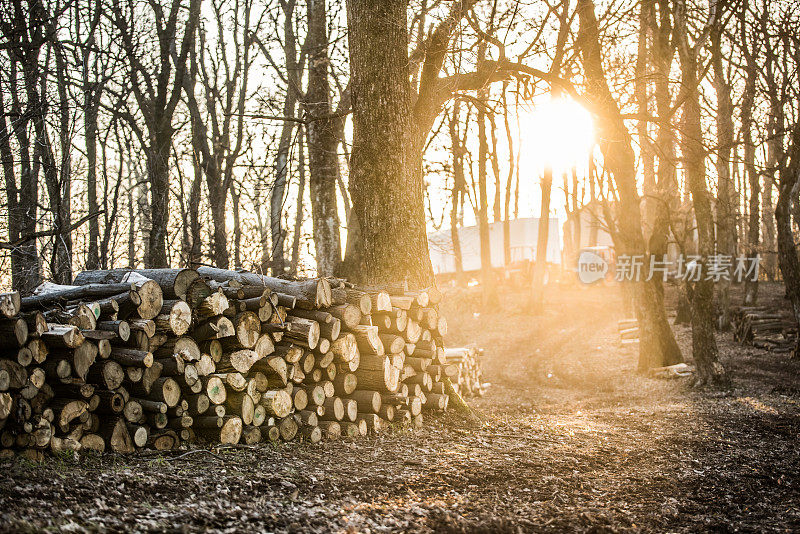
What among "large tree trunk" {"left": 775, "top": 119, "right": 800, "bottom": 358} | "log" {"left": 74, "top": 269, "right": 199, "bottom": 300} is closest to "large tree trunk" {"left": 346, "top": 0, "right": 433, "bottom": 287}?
"log" {"left": 74, "top": 269, "right": 199, "bottom": 300}

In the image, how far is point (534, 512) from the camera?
14.1 feet

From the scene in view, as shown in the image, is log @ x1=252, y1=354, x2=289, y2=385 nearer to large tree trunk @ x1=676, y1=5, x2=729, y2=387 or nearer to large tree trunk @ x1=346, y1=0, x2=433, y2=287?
large tree trunk @ x1=346, y1=0, x2=433, y2=287

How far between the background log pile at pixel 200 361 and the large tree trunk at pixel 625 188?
5.54m

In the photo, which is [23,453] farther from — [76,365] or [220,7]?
[220,7]

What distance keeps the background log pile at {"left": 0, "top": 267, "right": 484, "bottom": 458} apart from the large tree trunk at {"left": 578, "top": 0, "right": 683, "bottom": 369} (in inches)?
218

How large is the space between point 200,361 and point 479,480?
254 cm

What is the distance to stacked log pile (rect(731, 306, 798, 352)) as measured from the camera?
14445mm

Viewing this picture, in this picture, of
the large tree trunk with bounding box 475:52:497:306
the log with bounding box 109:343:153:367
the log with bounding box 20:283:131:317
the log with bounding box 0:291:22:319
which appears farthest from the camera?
the large tree trunk with bounding box 475:52:497:306

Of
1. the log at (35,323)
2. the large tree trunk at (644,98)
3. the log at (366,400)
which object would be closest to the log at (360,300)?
the log at (366,400)

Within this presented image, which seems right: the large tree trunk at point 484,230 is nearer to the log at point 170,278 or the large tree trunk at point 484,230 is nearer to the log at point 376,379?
the log at point 376,379

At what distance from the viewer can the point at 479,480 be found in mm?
5000

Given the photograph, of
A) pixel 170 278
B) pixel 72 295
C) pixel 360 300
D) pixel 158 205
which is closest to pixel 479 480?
pixel 360 300

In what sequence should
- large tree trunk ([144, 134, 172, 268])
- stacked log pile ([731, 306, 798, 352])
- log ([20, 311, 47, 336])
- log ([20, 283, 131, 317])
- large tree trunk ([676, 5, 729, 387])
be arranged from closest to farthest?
log ([20, 311, 47, 336])
log ([20, 283, 131, 317])
large tree trunk ([676, 5, 729, 387])
large tree trunk ([144, 134, 172, 268])
stacked log pile ([731, 306, 798, 352])

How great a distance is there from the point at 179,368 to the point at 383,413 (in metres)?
2.27
